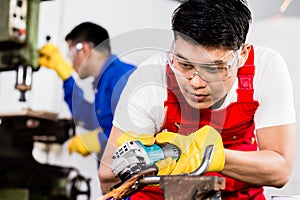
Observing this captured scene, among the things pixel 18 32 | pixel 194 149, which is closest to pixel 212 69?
pixel 194 149

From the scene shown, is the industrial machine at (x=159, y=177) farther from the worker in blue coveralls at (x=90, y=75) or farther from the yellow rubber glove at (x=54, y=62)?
the yellow rubber glove at (x=54, y=62)

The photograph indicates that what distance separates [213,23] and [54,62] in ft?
2.31

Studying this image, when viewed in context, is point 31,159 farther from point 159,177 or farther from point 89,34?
point 159,177

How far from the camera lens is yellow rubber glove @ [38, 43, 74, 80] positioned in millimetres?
1791

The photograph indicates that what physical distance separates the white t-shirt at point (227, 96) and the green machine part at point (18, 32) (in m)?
0.37

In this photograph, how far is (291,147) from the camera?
1.37 metres

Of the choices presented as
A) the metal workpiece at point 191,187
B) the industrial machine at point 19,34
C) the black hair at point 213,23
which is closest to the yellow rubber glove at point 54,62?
the industrial machine at point 19,34

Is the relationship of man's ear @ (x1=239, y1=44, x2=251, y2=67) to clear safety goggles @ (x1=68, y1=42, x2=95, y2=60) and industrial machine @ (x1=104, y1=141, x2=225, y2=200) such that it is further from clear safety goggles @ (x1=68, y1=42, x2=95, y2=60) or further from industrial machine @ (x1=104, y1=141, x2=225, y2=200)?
clear safety goggles @ (x1=68, y1=42, x2=95, y2=60)

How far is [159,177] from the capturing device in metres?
0.88

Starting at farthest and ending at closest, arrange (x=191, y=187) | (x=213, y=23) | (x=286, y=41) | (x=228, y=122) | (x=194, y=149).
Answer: (x=286, y=41)
(x=228, y=122)
(x=213, y=23)
(x=194, y=149)
(x=191, y=187)

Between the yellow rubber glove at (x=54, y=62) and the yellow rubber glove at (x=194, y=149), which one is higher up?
the yellow rubber glove at (x=54, y=62)

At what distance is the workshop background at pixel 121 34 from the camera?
1.46 metres

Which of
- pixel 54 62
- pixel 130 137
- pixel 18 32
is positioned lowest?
pixel 130 137

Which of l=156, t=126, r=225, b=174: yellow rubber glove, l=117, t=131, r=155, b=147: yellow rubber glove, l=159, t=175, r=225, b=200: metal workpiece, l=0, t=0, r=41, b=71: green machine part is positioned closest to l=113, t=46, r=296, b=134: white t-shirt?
l=117, t=131, r=155, b=147: yellow rubber glove
